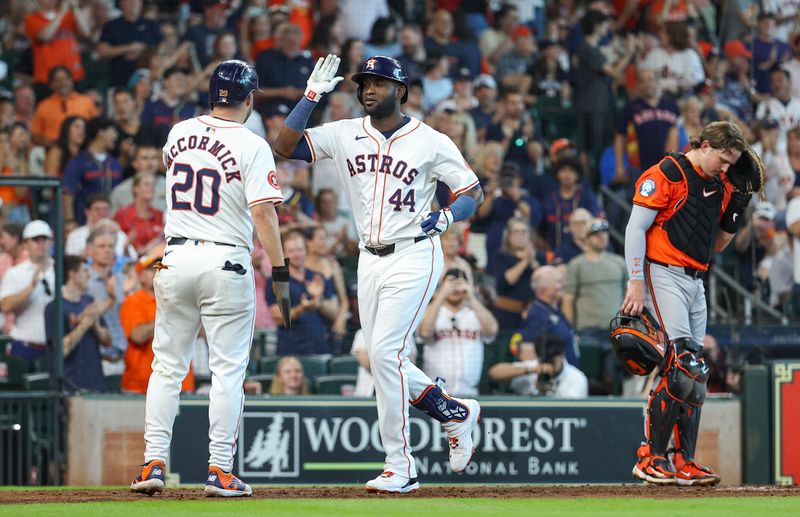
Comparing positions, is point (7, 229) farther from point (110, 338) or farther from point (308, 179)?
point (308, 179)

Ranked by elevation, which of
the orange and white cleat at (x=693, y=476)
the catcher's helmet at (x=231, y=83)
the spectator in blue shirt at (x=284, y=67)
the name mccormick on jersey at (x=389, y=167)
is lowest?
the orange and white cleat at (x=693, y=476)

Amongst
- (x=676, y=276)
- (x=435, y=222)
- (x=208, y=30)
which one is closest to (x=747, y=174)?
(x=676, y=276)

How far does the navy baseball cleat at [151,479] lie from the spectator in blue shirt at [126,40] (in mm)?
8024

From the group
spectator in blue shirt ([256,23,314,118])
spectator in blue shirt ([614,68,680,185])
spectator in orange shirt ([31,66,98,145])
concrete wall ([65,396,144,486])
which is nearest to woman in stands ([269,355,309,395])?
concrete wall ([65,396,144,486])

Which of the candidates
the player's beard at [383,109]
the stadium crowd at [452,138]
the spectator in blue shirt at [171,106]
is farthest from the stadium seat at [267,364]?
the player's beard at [383,109]

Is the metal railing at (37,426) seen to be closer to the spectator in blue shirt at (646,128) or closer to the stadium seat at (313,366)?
the stadium seat at (313,366)

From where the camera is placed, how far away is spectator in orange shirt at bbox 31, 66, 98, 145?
13406mm

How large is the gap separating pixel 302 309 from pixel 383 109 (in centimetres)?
374

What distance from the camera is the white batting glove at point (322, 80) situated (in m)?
7.23

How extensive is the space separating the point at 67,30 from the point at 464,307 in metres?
6.29

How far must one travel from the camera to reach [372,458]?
32.9ft

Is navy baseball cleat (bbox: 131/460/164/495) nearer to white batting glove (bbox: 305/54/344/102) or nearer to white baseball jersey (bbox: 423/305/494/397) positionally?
white batting glove (bbox: 305/54/344/102)

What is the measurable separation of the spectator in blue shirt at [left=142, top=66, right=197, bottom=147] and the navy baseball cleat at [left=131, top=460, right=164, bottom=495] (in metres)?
6.68

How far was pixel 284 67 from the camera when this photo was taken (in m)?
14.2
